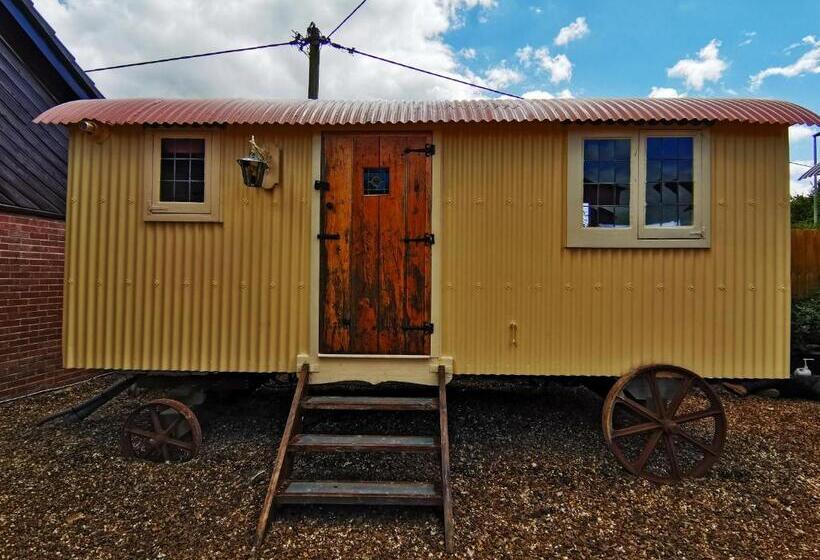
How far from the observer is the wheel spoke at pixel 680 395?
12.1ft

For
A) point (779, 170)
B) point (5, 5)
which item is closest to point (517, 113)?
point (779, 170)

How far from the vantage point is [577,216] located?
3793 millimetres

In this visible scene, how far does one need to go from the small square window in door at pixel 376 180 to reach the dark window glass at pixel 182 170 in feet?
5.39

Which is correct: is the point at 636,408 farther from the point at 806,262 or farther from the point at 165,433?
the point at 806,262

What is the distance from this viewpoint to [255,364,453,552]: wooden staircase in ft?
9.71

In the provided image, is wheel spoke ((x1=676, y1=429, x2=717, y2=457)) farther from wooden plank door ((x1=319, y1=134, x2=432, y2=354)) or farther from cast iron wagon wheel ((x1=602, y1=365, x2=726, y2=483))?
wooden plank door ((x1=319, y1=134, x2=432, y2=354))

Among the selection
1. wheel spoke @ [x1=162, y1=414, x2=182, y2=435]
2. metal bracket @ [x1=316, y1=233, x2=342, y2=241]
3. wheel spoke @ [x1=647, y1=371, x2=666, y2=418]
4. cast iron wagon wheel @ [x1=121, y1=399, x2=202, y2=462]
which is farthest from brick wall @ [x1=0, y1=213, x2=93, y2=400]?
wheel spoke @ [x1=647, y1=371, x2=666, y2=418]

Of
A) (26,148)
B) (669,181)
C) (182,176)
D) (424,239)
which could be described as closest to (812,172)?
(669,181)

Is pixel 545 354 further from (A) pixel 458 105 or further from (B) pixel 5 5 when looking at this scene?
(B) pixel 5 5

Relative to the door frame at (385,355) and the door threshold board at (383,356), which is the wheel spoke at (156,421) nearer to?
the door frame at (385,355)

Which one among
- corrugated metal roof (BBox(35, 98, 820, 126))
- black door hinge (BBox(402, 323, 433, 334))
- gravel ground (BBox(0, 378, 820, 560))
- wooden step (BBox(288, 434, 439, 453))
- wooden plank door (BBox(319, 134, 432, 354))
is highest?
corrugated metal roof (BBox(35, 98, 820, 126))

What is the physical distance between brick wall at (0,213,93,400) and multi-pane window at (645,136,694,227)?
7966mm

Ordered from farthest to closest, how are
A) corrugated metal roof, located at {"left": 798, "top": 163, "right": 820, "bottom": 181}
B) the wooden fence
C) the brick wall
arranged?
corrugated metal roof, located at {"left": 798, "top": 163, "right": 820, "bottom": 181} → the wooden fence → the brick wall

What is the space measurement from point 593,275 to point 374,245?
216 centimetres
